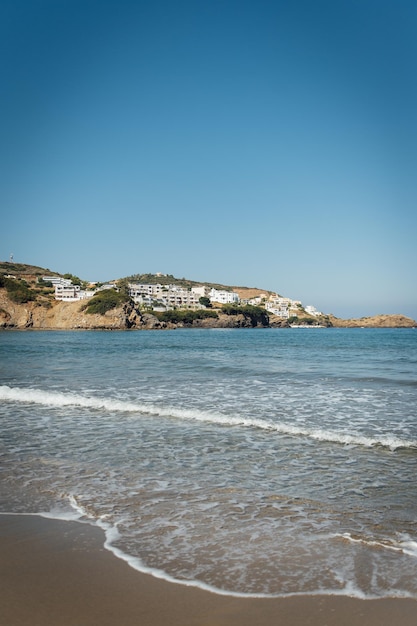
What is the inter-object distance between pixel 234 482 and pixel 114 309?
338 ft

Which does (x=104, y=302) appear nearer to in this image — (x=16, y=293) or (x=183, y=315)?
(x=16, y=293)

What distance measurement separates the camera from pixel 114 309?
107m

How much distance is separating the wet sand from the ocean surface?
0.51ft

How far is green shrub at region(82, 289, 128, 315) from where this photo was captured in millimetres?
104919

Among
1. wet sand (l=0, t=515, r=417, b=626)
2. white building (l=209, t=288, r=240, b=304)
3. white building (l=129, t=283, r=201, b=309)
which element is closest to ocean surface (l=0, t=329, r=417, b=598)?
wet sand (l=0, t=515, r=417, b=626)

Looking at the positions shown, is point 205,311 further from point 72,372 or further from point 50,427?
point 50,427

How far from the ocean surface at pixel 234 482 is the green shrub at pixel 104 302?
9325cm

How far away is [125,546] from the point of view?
4.21 metres

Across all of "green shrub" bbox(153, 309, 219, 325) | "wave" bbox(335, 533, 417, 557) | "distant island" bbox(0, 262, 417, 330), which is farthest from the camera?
"green shrub" bbox(153, 309, 219, 325)

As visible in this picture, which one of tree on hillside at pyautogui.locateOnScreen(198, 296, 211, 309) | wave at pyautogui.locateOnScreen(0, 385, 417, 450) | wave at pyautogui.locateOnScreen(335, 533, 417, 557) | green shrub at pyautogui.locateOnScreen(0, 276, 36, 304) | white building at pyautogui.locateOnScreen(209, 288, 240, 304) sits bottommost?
wave at pyautogui.locateOnScreen(0, 385, 417, 450)

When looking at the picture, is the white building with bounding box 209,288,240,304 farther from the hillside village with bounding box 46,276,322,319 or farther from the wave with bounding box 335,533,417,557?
the wave with bounding box 335,533,417,557

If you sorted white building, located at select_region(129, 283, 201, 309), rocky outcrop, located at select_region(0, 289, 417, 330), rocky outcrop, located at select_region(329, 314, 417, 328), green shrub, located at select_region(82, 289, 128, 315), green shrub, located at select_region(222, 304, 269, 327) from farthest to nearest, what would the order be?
1. rocky outcrop, located at select_region(329, 314, 417, 328)
2. white building, located at select_region(129, 283, 201, 309)
3. green shrub, located at select_region(222, 304, 269, 327)
4. green shrub, located at select_region(82, 289, 128, 315)
5. rocky outcrop, located at select_region(0, 289, 417, 330)

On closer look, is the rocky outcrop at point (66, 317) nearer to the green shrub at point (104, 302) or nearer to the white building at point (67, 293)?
the green shrub at point (104, 302)

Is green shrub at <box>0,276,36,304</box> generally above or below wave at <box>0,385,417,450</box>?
above
